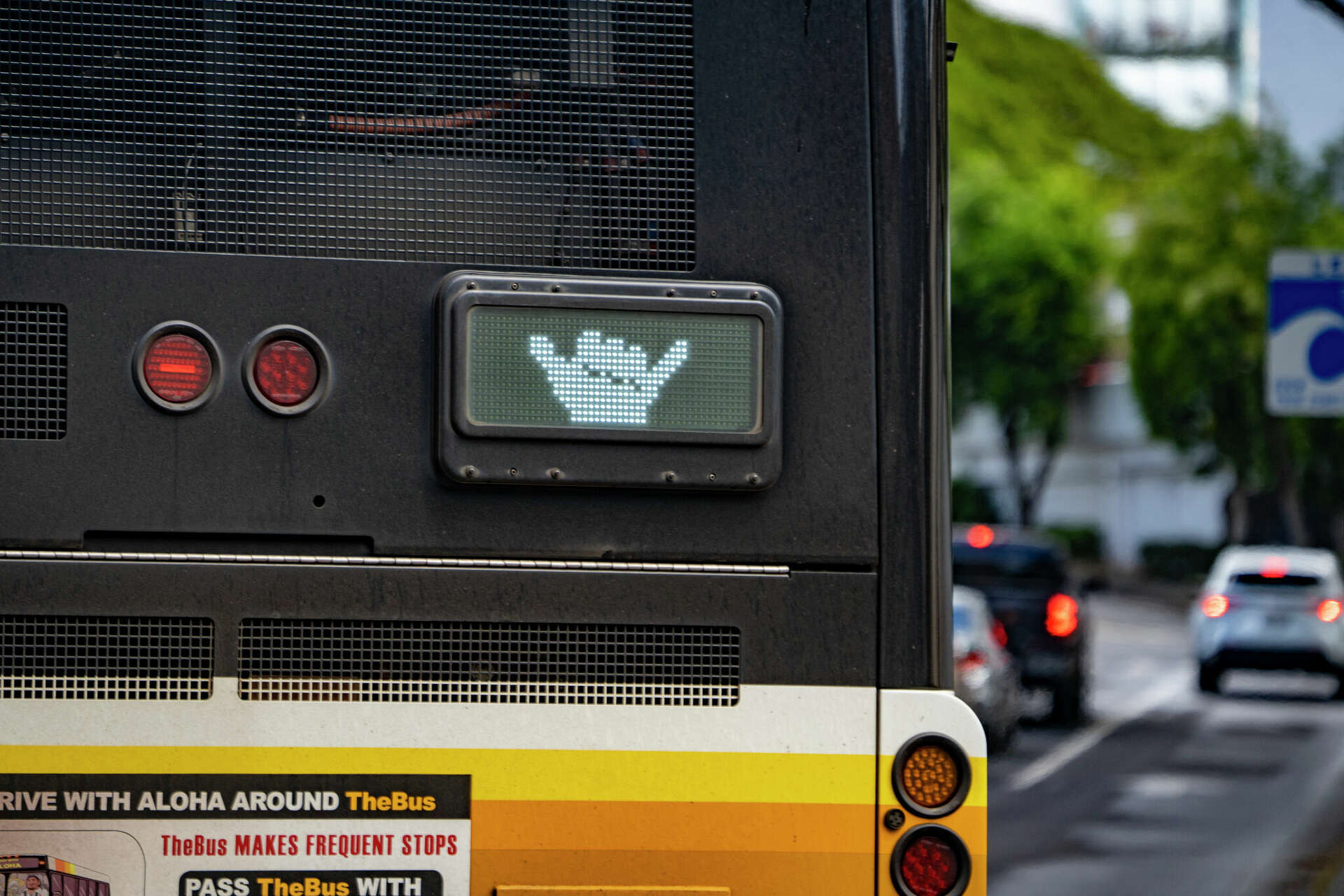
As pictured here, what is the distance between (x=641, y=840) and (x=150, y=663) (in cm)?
93

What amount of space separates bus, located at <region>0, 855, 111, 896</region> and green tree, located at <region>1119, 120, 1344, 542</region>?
3625cm

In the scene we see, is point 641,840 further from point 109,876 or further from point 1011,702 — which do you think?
point 1011,702

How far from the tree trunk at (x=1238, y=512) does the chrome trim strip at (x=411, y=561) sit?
42.2m

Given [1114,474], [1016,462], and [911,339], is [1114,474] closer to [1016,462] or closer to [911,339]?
[1016,462]

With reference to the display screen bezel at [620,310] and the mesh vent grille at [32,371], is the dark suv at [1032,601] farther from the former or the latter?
the mesh vent grille at [32,371]

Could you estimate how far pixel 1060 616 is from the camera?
727 inches

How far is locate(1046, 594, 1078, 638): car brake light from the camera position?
18.4m

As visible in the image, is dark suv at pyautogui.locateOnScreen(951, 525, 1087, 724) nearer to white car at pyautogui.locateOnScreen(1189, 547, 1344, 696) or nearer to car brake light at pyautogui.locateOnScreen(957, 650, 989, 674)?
car brake light at pyautogui.locateOnScreen(957, 650, 989, 674)

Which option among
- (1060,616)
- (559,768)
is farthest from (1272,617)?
(559,768)

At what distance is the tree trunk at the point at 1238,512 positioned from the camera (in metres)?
45.7

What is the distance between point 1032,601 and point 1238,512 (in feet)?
98.3

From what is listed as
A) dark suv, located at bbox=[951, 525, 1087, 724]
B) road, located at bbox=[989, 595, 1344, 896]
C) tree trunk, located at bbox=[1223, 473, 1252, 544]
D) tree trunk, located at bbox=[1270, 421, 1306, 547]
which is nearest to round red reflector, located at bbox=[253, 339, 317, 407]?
road, located at bbox=[989, 595, 1344, 896]

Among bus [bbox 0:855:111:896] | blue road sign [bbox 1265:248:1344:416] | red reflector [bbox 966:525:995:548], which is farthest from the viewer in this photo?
red reflector [bbox 966:525:995:548]

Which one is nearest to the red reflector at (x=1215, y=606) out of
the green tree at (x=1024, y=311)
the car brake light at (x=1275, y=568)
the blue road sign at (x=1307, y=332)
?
the car brake light at (x=1275, y=568)
